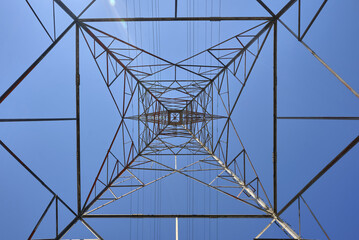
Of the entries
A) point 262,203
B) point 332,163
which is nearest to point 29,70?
point 332,163

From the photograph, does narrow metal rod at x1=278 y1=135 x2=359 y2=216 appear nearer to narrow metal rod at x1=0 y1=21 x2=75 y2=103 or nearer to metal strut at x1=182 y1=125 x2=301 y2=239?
metal strut at x1=182 y1=125 x2=301 y2=239

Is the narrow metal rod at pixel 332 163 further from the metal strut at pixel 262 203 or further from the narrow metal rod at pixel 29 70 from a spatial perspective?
the narrow metal rod at pixel 29 70

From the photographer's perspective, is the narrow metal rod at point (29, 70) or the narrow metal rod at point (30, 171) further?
the narrow metal rod at point (30, 171)

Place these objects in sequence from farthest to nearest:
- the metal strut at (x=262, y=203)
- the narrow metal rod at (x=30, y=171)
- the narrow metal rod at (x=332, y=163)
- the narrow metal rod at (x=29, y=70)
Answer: the metal strut at (x=262, y=203)
the narrow metal rod at (x=30, y=171)
the narrow metal rod at (x=29, y=70)
the narrow metal rod at (x=332, y=163)

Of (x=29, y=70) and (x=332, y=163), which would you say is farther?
(x=29, y=70)

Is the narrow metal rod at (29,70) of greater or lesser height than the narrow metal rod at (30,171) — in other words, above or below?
above

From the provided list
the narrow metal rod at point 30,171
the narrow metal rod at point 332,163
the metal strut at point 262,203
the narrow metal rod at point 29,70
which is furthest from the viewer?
the metal strut at point 262,203

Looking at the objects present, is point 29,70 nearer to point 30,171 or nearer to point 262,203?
point 30,171

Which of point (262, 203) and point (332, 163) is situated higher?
point (332, 163)

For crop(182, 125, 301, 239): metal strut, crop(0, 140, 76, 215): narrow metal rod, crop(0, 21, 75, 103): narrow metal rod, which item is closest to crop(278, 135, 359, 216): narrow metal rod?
crop(182, 125, 301, 239): metal strut

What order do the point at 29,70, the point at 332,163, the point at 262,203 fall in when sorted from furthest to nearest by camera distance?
the point at 262,203 → the point at 29,70 → the point at 332,163

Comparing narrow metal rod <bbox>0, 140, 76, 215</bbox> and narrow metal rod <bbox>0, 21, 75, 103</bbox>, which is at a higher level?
narrow metal rod <bbox>0, 21, 75, 103</bbox>

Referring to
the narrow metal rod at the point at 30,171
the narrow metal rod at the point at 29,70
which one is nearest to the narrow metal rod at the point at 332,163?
the narrow metal rod at the point at 30,171

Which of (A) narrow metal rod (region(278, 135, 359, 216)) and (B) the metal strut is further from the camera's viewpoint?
(B) the metal strut
